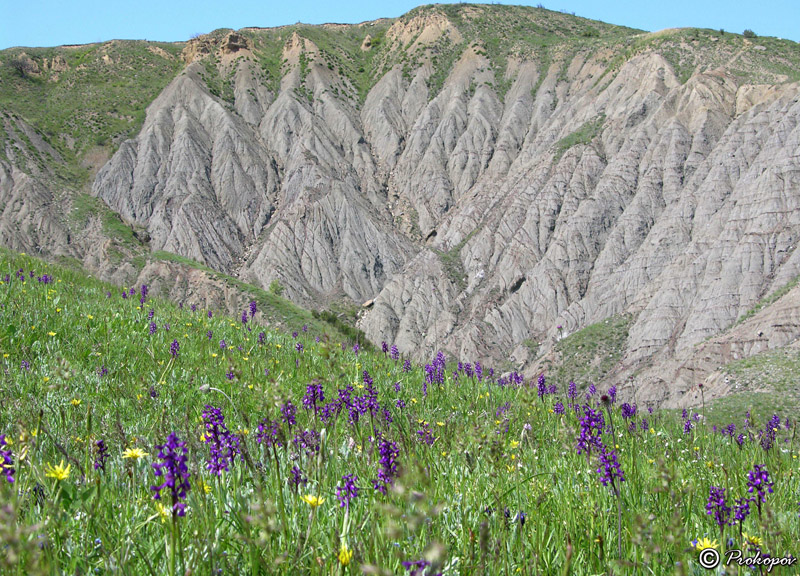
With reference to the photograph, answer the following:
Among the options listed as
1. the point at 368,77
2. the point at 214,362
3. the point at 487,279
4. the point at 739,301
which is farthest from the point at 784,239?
the point at 368,77

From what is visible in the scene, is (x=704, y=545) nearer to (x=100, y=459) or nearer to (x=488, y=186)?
(x=100, y=459)

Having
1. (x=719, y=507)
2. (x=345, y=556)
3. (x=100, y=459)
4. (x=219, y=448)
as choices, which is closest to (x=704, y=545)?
(x=719, y=507)

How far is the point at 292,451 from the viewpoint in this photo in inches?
155

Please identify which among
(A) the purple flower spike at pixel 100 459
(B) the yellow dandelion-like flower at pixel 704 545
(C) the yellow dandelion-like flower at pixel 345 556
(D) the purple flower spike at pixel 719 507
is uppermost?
(C) the yellow dandelion-like flower at pixel 345 556

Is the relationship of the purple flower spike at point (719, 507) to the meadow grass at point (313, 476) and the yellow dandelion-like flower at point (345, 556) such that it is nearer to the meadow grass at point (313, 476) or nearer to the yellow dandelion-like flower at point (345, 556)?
the meadow grass at point (313, 476)

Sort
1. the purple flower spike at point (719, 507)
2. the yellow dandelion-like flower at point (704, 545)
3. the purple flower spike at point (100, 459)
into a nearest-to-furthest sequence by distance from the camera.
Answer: the yellow dandelion-like flower at point (704, 545) < the purple flower spike at point (719, 507) < the purple flower spike at point (100, 459)

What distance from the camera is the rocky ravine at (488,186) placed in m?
46.1

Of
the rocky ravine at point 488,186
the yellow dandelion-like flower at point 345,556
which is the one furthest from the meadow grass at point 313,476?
the rocky ravine at point 488,186

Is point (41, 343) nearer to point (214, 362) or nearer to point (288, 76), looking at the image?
point (214, 362)

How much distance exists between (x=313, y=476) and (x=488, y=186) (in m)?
70.4

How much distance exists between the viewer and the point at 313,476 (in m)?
3.30

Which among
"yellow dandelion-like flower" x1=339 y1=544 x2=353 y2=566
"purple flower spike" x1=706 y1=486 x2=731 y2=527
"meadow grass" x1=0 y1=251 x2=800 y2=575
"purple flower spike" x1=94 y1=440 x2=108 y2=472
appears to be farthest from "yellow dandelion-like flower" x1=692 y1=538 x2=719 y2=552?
"purple flower spike" x1=94 y1=440 x2=108 y2=472

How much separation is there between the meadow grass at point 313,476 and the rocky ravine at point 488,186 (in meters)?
33.2

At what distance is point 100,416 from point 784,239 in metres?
48.5
